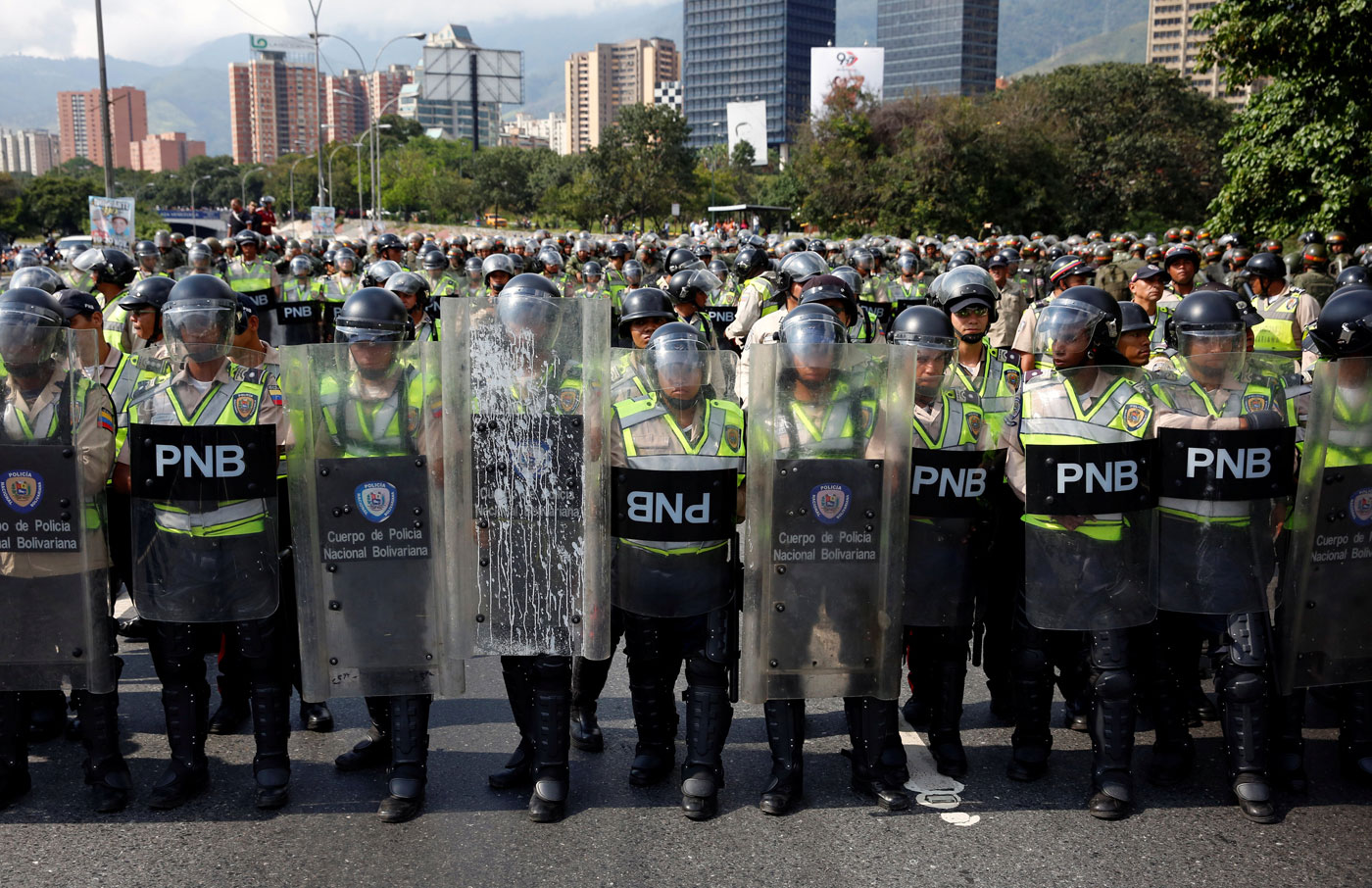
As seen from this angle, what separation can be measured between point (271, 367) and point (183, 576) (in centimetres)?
87

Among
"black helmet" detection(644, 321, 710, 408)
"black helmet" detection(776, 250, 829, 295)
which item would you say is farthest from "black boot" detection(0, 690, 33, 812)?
"black helmet" detection(776, 250, 829, 295)

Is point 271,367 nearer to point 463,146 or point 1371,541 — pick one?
point 1371,541

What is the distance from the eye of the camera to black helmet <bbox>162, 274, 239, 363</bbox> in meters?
4.50

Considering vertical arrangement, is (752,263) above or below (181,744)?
above

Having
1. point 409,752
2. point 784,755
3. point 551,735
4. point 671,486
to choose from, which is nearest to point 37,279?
point 409,752

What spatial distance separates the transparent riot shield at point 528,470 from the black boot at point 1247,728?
2.37 meters

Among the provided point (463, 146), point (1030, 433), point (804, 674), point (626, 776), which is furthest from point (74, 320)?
point (463, 146)

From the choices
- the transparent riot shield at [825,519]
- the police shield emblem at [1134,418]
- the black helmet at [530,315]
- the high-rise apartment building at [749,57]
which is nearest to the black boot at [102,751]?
the black helmet at [530,315]

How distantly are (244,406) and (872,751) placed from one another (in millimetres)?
2700

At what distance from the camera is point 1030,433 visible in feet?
14.9

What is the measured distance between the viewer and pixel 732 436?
4512 mm

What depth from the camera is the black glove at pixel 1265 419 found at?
14.8ft

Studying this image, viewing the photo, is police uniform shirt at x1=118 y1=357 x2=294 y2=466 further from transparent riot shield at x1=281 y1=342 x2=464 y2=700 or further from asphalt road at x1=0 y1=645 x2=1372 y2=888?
asphalt road at x1=0 y1=645 x2=1372 y2=888

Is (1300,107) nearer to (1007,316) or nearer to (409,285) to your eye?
(1007,316)
